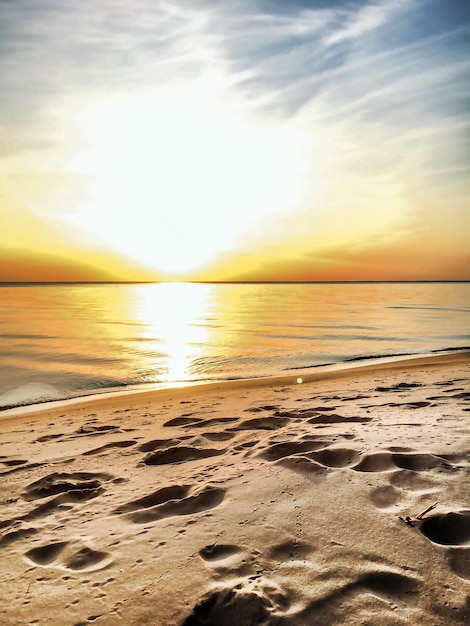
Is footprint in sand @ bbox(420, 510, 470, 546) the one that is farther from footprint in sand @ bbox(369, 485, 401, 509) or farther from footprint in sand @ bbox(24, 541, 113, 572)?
footprint in sand @ bbox(24, 541, 113, 572)

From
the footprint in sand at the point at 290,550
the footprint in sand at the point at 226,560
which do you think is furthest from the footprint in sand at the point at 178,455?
the footprint in sand at the point at 290,550

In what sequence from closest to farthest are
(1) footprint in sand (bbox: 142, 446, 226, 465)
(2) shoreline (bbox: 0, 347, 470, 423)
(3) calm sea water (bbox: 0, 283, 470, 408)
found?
(1) footprint in sand (bbox: 142, 446, 226, 465), (2) shoreline (bbox: 0, 347, 470, 423), (3) calm sea water (bbox: 0, 283, 470, 408)

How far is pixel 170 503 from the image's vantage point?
3.25 meters

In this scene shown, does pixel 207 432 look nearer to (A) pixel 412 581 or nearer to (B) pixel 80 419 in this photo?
(B) pixel 80 419

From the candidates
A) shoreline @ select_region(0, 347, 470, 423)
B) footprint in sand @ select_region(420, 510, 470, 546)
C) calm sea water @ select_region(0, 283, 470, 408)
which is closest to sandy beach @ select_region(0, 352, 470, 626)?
footprint in sand @ select_region(420, 510, 470, 546)

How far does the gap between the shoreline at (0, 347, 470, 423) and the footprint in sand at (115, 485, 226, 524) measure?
5.32 metres

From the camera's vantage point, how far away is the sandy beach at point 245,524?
214 cm

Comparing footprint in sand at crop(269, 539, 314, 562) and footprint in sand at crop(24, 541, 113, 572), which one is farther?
footprint in sand at crop(24, 541, 113, 572)

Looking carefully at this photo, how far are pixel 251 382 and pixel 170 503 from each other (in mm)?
6487

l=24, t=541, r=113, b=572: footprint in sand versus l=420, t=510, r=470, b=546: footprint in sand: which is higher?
l=420, t=510, r=470, b=546: footprint in sand

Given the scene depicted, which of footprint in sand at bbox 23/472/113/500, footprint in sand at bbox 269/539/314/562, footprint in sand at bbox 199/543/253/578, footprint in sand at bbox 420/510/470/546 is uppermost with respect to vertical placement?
footprint in sand at bbox 420/510/470/546

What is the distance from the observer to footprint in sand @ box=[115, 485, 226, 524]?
3.10m

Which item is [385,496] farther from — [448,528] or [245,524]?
[245,524]

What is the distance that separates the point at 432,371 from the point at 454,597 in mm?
8559
